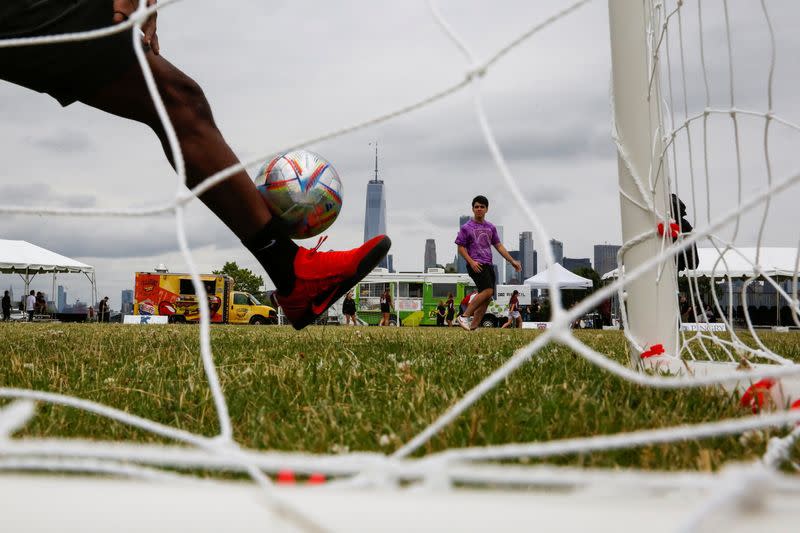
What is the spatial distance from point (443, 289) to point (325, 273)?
73.0 ft

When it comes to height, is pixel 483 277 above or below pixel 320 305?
above

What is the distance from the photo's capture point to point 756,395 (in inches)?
64.0

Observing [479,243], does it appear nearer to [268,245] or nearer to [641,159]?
[268,245]

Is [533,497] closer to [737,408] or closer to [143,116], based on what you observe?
[737,408]

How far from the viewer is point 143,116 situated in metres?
2.17

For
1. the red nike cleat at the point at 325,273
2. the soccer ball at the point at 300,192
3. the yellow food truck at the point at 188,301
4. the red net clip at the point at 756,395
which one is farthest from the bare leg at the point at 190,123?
the yellow food truck at the point at 188,301

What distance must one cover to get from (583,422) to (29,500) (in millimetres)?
Result: 1160

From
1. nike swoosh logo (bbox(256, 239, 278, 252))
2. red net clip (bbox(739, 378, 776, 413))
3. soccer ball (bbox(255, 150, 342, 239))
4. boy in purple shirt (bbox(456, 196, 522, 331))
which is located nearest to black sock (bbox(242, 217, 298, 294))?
nike swoosh logo (bbox(256, 239, 278, 252))

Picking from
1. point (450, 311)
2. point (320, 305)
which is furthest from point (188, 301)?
point (320, 305)

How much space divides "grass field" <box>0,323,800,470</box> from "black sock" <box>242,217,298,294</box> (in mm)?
313

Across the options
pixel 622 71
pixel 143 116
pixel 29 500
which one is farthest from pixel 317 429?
pixel 622 71

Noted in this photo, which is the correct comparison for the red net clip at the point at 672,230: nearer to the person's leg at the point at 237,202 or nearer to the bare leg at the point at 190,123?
the person's leg at the point at 237,202

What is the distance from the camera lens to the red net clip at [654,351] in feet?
6.93

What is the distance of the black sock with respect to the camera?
7.93ft
